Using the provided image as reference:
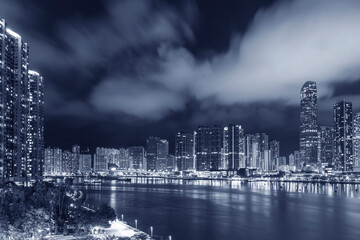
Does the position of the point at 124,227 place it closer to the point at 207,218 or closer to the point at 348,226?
the point at 207,218

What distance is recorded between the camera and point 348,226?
154ft

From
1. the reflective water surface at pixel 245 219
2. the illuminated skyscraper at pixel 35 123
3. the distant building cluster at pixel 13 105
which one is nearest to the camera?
the reflective water surface at pixel 245 219

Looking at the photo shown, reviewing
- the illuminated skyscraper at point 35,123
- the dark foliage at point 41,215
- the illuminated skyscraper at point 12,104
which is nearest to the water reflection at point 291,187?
the illuminated skyscraper at point 35,123

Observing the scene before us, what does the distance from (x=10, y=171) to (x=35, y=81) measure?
42214mm

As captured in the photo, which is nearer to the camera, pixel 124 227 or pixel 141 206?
pixel 124 227

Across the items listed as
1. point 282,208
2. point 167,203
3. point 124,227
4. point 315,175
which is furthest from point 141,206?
point 315,175

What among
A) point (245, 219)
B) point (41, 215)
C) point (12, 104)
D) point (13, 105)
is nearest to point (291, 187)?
point (245, 219)

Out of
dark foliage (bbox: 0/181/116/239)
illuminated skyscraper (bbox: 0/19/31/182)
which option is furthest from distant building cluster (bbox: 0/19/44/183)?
dark foliage (bbox: 0/181/116/239)

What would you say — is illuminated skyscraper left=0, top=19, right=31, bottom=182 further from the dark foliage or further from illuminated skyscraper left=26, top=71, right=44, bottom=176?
the dark foliage

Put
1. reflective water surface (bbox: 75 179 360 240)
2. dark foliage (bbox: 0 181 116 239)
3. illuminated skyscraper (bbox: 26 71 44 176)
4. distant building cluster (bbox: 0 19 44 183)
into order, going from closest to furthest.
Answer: dark foliage (bbox: 0 181 116 239)
reflective water surface (bbox: 75 179 360 240)
distant building cluster (bbox: 0 19 44 183)
illuminated skyscraper (bbox: 26 71 44 176)

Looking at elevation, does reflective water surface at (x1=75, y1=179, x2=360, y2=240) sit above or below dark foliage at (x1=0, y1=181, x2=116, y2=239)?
below

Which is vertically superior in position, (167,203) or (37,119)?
(37,119)

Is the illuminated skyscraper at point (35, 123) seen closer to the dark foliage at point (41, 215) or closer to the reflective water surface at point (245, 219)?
the reflective water surface at point (245, 219)

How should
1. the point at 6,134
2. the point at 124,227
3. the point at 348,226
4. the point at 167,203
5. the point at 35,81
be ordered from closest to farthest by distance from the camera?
1. the point at 124,227
2. the point at 348,226
3. the point at 167,203
4. the point at 6,134
5. the point at 35,81
